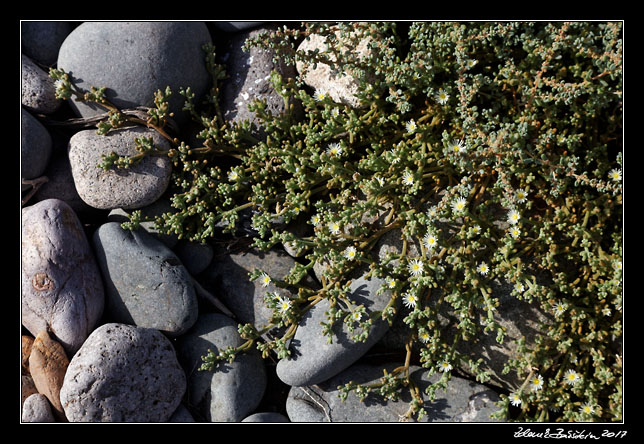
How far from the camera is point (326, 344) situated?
4.35 m

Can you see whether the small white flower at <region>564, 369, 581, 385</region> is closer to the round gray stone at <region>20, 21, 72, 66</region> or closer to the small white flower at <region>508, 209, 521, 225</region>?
the small white flower at <region>508, 209, 521, 225</region>

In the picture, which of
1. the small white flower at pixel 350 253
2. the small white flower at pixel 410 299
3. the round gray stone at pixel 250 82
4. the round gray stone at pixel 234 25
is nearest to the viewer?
the small white flower at pixel 410 299

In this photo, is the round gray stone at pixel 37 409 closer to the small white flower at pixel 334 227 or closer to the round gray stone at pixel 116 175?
the round gray stone at pixel 116 175

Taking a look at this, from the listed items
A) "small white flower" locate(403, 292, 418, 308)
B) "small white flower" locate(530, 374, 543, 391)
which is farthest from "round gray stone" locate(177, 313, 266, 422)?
"small white flower" locate(530, 374, 543, 391)

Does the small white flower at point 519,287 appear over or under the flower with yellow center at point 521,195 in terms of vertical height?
under

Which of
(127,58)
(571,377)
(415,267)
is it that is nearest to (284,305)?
(415,267)

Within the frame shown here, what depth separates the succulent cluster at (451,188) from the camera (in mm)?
4031

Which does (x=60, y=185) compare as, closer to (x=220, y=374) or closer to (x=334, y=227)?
(x=220, y=374)

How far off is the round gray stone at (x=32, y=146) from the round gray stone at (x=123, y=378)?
4.86 ft

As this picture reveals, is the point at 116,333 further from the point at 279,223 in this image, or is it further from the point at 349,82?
the point at 349,82

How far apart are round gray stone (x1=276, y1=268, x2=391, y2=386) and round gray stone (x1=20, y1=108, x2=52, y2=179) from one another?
261cm

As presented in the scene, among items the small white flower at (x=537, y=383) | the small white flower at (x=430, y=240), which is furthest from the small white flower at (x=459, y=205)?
the small white flower at (x=537, y=383)

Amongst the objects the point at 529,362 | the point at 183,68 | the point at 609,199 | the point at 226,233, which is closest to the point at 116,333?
the point at 226,233

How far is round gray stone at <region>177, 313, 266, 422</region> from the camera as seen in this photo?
4.57 m
